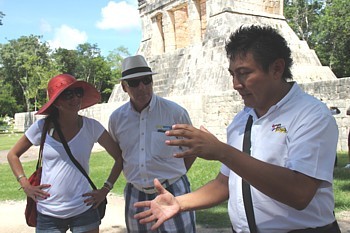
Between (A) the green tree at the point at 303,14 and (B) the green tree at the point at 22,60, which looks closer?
(A) the green tree at the point at 303,14

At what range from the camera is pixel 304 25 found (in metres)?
39.4

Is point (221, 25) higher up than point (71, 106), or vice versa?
point (221, 25)

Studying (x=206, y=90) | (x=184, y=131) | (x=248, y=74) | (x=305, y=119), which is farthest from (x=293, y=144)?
(x=206, y=90)

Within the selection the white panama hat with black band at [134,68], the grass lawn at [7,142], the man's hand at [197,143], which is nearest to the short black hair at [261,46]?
the man's hand at [197,143]

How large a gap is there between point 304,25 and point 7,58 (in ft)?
125

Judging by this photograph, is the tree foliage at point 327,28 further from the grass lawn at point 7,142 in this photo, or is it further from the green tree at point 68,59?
the green tree at point 68,59

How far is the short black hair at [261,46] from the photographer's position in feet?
6.00

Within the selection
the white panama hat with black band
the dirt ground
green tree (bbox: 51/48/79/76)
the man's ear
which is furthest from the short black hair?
green tree (bbox: 51/48/79/76)

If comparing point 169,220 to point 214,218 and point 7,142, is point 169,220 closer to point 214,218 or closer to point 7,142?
point 214,218

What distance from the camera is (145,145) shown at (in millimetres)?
3188

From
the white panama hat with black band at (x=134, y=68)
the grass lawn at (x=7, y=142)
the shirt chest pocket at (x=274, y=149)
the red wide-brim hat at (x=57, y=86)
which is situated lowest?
the grass lawn at (x=7, y=142)

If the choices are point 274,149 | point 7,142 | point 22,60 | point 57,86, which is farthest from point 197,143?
point 22,60

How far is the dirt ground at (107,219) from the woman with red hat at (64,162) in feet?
7.83

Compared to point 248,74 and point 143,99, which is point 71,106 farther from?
point 248,74
